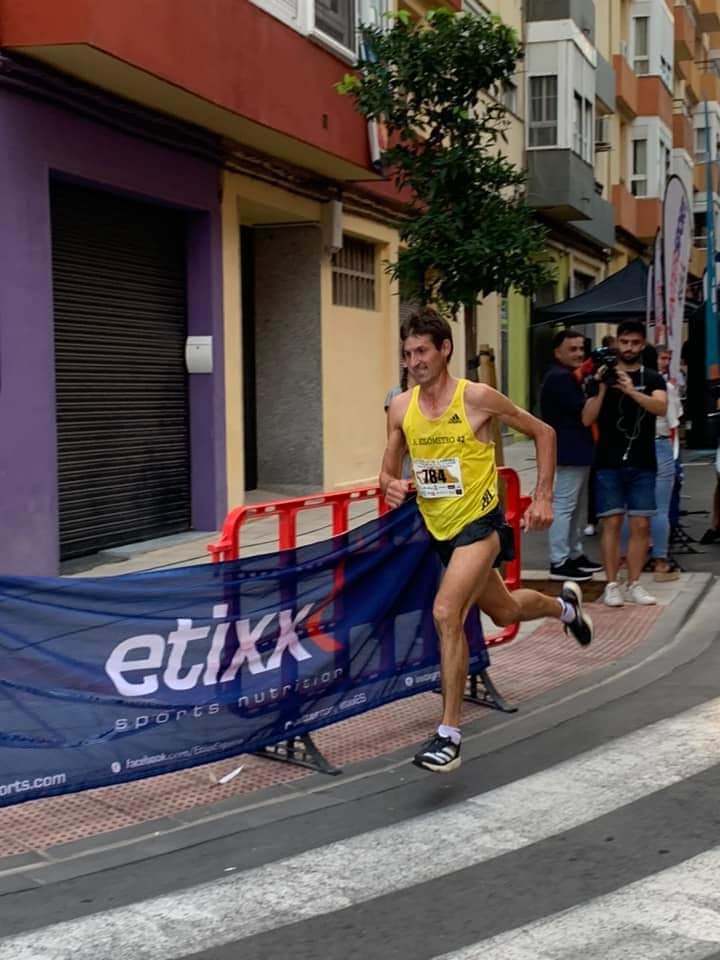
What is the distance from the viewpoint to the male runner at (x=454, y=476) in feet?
17.4

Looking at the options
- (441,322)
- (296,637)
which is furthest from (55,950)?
(441,322)

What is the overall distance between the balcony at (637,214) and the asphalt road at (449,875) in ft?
92.1

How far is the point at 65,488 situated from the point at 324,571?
605 cm

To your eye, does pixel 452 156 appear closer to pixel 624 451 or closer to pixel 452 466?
pixel 624 451

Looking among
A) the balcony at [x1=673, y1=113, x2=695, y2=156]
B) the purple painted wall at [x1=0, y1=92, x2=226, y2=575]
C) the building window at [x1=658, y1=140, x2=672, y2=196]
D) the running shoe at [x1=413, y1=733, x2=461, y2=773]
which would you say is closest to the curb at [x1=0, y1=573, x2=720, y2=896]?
the running shoe at [x1=413, y1=733, x2=461, y2=773]

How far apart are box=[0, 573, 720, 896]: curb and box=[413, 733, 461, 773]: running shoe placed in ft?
0.64

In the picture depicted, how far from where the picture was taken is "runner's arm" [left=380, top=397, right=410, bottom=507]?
18.3ft

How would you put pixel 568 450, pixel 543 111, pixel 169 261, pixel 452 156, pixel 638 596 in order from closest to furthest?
1. pixel 638 596
2. pixel 568 450
3. pixel 452 156
4. pixel 169 261
5. pixel 543 111

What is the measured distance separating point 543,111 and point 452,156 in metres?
16.6

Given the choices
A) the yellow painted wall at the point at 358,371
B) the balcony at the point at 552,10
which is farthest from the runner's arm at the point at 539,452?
the balcony at the point at 552,10

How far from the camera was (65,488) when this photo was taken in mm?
10953

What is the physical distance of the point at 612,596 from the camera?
874cm

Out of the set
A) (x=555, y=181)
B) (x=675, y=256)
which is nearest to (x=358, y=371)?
(x=675, y=256)

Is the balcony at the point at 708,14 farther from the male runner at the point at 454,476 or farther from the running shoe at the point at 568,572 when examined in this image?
the male runner at the point at 454,476
